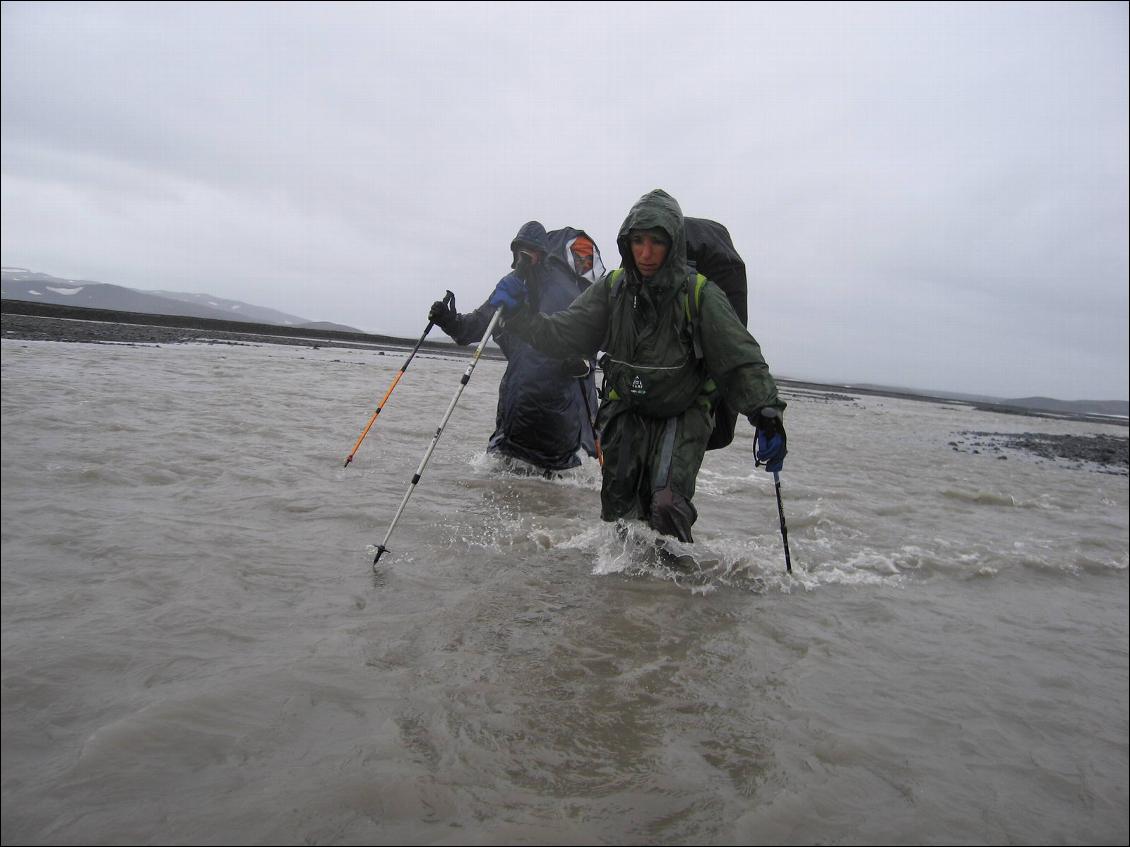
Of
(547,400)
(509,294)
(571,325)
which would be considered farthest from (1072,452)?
(509,294)

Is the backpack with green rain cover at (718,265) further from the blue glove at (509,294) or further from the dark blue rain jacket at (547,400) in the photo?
the dark blue rain jacket at (547,400)

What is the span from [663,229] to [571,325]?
108 cm

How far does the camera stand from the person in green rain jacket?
4.38 meters

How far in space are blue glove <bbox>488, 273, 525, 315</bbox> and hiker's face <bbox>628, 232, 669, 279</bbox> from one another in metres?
1.09

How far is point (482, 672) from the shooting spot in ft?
9.35

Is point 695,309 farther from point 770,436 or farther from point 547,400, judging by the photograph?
point 547,400

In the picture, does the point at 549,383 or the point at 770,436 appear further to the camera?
the point at 549,383

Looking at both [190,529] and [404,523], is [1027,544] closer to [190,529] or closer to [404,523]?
[404,523]

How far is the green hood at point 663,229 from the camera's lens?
4430mm

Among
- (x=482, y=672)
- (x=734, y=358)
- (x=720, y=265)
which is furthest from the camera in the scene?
(x=720, y=265)

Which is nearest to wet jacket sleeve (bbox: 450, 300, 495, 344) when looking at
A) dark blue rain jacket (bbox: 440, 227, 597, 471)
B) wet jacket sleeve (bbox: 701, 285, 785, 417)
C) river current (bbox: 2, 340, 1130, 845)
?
dark blue rain jacket (bbox: 440, 227, 597, 471)

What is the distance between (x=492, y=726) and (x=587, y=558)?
98.8 inches

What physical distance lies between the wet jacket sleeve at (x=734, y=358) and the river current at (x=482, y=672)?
139 centimetres

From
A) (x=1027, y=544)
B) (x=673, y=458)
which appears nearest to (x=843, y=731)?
(x=673, y=458)
